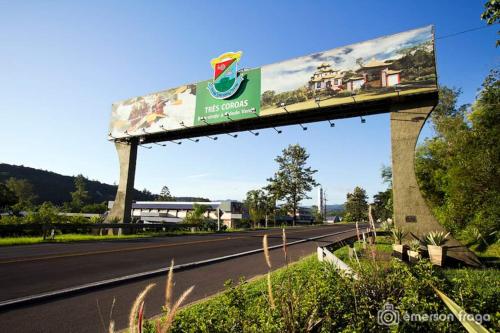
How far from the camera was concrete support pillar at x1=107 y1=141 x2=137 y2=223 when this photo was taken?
23.4 m

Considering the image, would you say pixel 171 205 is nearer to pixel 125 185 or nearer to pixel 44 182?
pixel 125 185

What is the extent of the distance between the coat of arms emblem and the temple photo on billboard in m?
1.99

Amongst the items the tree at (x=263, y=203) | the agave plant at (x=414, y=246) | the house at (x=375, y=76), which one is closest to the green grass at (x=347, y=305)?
the agave plant at (x=414, y=246)

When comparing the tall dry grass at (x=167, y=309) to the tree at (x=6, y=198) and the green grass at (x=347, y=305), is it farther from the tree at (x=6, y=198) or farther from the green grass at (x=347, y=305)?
the tree at (x=6, y=198)

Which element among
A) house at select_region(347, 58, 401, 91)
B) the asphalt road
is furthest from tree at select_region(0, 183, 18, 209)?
house at select_region(347, 58, 401, 91)

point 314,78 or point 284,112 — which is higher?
point 314,78

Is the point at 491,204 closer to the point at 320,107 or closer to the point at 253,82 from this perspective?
the point at 320,107

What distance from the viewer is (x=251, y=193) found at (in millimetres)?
72188

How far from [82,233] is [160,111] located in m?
10.4

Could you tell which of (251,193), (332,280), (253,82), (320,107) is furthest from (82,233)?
(251,193)

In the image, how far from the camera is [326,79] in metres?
16.5

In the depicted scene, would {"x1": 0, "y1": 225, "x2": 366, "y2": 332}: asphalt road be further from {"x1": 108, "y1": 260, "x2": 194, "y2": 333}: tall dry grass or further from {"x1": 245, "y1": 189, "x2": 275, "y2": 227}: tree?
{"x1": 245, "y1": 189, "x2": 275, "y2": 227}: tree

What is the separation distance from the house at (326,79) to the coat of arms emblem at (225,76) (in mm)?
5028

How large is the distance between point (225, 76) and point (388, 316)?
61.8ft
